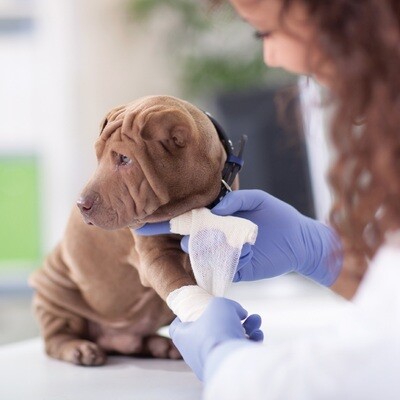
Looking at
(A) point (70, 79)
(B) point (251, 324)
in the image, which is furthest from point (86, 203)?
(A) point (70, 79)

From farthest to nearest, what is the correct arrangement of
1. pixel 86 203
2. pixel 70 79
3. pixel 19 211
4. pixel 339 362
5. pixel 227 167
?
pixel 19 211
pixel 70 79
pixel 227 167
pixel 86 203
pixel 339 362

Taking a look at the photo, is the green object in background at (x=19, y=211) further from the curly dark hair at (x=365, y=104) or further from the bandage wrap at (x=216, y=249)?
the curly dark hair at (x=365, y=104)

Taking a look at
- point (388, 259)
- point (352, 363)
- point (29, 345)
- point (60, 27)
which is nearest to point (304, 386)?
point (352, 363)

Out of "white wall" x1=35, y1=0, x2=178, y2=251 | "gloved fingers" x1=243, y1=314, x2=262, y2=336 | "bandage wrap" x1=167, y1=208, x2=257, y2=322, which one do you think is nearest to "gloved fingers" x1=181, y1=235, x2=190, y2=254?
"bandage wrap" x1=167, y1=208, x2=257, y2=322

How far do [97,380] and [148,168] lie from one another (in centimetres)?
37

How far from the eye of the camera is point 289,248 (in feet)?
4.25

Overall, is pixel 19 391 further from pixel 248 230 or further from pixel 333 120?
pixel 333 120

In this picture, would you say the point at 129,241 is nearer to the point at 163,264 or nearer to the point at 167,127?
the point at 163,264

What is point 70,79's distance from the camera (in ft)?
14.0

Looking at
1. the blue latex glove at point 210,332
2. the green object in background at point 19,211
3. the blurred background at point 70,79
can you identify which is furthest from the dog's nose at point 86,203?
the green object in background at point 19,211

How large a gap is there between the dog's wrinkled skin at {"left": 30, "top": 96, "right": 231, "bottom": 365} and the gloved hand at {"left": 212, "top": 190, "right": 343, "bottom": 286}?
14 cm

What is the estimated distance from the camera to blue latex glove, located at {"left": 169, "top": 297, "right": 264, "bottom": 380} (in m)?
0.92

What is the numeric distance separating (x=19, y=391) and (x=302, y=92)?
645 mm

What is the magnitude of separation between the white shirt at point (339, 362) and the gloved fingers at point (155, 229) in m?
0.33
